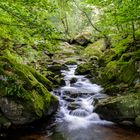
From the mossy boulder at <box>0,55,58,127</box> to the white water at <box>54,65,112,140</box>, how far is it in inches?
34.3

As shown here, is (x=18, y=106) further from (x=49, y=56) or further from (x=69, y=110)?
(x=49, y=56)

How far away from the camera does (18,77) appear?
9.18 metres

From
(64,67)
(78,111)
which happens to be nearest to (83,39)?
(64,67)

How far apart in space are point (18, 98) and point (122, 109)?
12.2ft

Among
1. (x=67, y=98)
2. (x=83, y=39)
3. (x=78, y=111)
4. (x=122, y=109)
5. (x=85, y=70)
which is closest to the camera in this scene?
(x=122, y=109)

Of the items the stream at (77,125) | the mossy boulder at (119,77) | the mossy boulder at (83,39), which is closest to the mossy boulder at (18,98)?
the stream at (77,125)

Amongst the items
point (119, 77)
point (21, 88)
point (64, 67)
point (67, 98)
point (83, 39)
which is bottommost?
point (67, 98)

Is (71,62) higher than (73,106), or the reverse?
(71,62)

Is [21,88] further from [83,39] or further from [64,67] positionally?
[83,39]

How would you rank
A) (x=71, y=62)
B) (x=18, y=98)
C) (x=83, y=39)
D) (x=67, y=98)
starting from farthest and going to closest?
(x=83, y=39)
(x=71, y=62)
(x=67, y=98)
(x=18, y=98)

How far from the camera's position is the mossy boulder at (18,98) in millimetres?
8320

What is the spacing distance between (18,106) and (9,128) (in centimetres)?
78

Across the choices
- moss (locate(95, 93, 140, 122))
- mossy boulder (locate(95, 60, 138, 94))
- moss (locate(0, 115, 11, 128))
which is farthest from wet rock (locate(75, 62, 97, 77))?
moss (locate(0, 115, 11, 128))

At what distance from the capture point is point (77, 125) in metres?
9.38
